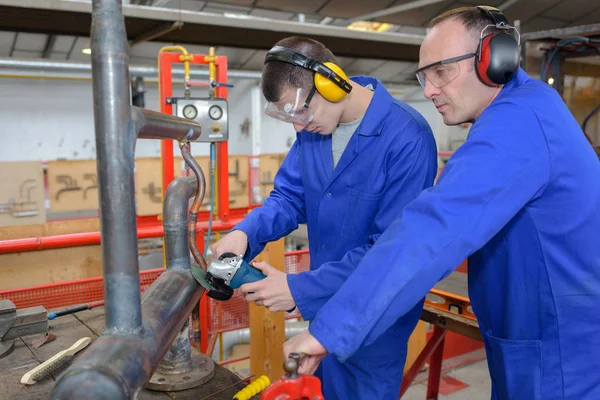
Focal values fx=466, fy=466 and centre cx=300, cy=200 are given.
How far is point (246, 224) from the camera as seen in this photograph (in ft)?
5.70

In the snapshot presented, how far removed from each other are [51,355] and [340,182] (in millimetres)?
1115

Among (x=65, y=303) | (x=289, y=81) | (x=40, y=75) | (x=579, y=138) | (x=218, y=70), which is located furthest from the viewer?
(x=40, y=75)

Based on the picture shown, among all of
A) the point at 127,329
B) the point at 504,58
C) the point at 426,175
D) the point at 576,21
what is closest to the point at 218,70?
the point at 426,175

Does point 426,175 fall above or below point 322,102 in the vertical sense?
below

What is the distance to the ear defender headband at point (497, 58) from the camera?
3.65 ft

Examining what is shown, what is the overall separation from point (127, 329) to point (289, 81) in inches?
35.8

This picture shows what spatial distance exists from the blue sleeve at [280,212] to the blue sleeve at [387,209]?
0.37 m

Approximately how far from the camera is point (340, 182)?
5.27 feet

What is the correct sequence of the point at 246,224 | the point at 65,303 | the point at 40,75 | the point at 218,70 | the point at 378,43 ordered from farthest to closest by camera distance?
1. the point at 40,75
2. the point at 378,43
3. the point at 218,70
4. the point at 65,303
5. the point at 246,224

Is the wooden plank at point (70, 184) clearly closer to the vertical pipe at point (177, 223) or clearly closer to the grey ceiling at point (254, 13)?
the grey ceiling at point (254, 13)

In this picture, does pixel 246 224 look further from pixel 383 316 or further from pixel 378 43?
pixel 378 43

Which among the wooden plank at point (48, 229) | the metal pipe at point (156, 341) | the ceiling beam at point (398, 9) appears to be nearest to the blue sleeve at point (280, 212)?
the metal pipe at point (156, 341)

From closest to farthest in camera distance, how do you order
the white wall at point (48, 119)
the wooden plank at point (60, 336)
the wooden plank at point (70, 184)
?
1. the wooden plank at point (60, 336)
2. the wooden plank at point (70, 184)
3. the white wall at point (48, 119)

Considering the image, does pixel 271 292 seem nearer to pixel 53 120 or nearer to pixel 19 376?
pixel 19 376
